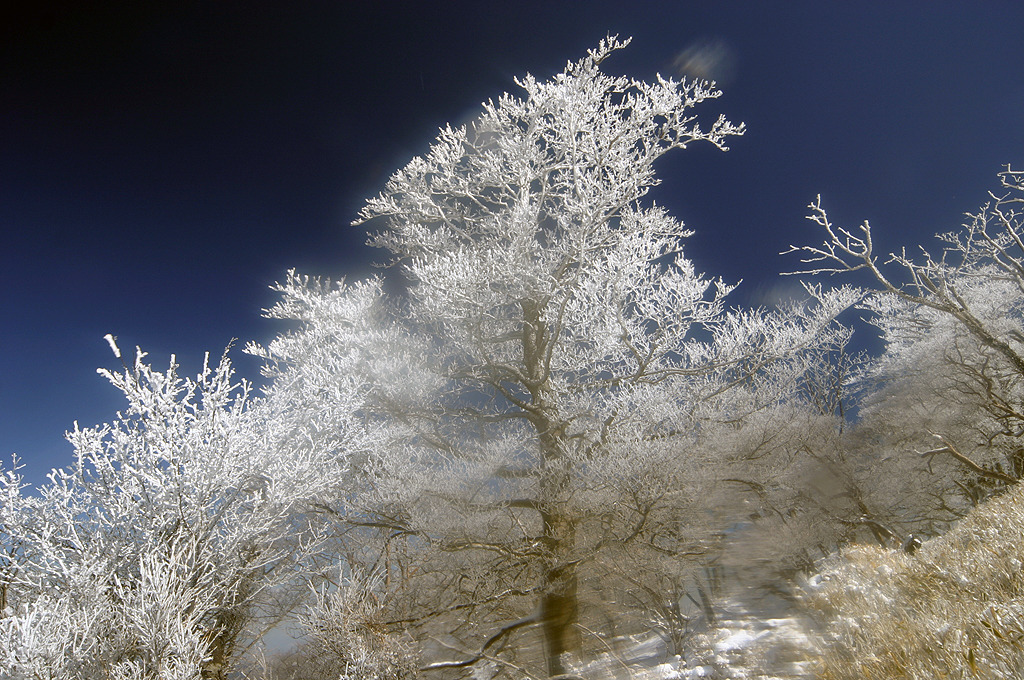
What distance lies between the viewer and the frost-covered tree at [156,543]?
512 cm

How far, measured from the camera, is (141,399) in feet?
21.5

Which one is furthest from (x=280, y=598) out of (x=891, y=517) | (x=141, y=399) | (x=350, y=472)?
(x=891, y=517)

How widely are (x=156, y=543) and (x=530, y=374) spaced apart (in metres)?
7.18

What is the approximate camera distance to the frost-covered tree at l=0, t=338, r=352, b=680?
5121 mm

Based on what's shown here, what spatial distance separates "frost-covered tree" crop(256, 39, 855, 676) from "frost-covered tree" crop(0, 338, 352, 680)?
183cm

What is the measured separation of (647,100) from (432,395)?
8.19 m

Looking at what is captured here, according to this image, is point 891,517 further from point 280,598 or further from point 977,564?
point 280,598

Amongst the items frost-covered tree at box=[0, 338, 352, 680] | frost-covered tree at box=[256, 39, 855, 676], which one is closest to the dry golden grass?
frost-covered tree at box=[256, 39, 855, 676]

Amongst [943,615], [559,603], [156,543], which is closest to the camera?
[943,615]

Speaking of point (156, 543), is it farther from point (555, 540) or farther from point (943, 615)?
point (943, 615)

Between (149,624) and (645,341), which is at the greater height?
(645,341)

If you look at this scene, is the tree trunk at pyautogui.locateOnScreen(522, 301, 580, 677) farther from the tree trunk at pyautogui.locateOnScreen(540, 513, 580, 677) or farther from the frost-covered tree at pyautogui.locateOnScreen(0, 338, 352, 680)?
the frost-covered tree at pyautogui.locateOnScreen(0, 338, 352, 680)

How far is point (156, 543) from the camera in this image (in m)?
6.11

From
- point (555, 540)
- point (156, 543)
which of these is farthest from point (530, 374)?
point (156, 543)
